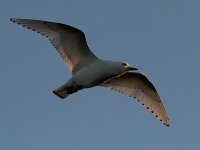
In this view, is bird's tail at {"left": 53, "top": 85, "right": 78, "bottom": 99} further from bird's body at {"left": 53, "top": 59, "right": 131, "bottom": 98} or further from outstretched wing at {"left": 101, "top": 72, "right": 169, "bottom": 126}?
outstretched wing at {"left": 101, "top": 72, "right": 169, "bottom": 126}

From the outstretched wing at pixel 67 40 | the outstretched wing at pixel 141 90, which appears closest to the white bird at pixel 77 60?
the outstretched wing at pixel 67 40

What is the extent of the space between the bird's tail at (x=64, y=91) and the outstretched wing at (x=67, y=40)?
783 mm

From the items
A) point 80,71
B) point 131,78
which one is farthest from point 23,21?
point 131,78

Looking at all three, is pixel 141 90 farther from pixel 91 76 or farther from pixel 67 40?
pixel 67 40

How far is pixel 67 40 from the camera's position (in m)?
21.5

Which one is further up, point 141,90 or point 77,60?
point 77,60

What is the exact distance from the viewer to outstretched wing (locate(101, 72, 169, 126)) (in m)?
23.0

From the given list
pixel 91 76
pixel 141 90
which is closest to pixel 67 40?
pixel 91 76

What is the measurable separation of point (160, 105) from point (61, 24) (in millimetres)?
4189

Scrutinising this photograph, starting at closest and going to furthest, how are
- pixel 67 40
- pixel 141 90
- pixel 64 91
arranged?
pixel 64 91 → pixel 67 40 → pixel 141 90

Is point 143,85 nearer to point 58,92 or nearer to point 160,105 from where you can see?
point 160,105

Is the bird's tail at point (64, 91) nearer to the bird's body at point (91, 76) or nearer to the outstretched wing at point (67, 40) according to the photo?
the bird's body at point (91, 76)

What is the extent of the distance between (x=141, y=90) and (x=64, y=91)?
3006mm

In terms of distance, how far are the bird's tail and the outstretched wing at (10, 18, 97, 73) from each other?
783 mm
